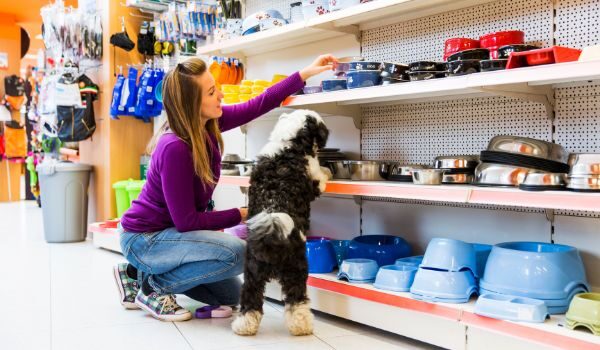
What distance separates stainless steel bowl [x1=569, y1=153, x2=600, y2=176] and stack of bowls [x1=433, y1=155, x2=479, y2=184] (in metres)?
0.50

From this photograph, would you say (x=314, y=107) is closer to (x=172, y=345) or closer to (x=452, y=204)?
(x=452, y=204)

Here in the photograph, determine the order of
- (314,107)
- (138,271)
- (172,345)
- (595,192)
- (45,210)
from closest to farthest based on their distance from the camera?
(595,192)
(172,345)
(138,271)
(314,107)
(45,210)

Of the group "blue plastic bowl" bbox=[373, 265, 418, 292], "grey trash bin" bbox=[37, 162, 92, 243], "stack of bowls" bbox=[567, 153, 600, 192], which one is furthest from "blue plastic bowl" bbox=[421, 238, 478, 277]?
"grey trash bin" bbox=[37, 162, 92, 243]

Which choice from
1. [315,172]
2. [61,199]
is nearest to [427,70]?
[315,172]

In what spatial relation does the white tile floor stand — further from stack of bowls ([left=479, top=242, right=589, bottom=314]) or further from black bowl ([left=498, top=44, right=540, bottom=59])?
black bowl ([left=498, top=44, right=540, bottom=59])

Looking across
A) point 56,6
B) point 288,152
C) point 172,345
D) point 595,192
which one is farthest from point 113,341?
point 56,6

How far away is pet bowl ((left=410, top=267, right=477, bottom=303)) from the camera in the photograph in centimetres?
225

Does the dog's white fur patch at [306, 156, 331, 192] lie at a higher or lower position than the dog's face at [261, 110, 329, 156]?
lower

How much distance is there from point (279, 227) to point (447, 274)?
28.5 inches

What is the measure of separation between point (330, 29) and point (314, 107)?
0.46 m

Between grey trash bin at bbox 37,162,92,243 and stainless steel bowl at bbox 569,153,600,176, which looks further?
grey trash bin at bbox 37,162,92,243

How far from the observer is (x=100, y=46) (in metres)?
5.53

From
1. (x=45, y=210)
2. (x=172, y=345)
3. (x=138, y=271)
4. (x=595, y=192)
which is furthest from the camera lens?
(x=45, y=210)

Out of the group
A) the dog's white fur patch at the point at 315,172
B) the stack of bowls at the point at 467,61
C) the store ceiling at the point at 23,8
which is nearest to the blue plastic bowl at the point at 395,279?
the dog's white fur patch at the point at 315,172
